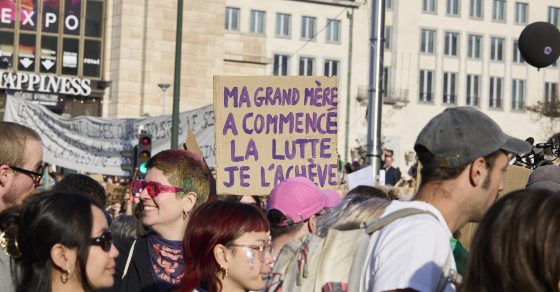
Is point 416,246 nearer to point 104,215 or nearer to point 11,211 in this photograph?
point 104,215

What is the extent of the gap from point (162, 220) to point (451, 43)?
2536 inches

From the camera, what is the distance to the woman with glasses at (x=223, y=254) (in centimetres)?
488

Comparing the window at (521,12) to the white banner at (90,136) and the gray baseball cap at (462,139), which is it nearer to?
the white banner at (90,136)

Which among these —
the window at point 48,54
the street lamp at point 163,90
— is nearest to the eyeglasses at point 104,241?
the street lamp at point 163,90

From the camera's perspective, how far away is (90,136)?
2627cm

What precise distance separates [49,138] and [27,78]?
22231 mm

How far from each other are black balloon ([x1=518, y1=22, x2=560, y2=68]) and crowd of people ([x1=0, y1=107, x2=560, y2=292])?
4.45m

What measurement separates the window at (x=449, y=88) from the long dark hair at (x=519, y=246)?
2591 inches

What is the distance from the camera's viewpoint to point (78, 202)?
4.72m

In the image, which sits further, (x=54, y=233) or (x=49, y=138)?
(x=49, y=138)

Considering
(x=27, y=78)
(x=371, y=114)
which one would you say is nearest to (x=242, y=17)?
(x=27, y=78)

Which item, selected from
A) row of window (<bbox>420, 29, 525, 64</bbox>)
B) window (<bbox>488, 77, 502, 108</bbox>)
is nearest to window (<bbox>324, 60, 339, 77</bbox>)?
row of window (<bbox>420, 29, 525, 64</bbox>)

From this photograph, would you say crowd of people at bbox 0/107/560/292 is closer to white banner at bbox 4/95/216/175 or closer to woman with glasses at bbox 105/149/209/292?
woman with glasses at bbox 105/149/209/292

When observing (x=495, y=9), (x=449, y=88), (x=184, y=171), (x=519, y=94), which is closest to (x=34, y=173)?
(x=184, y=171)
